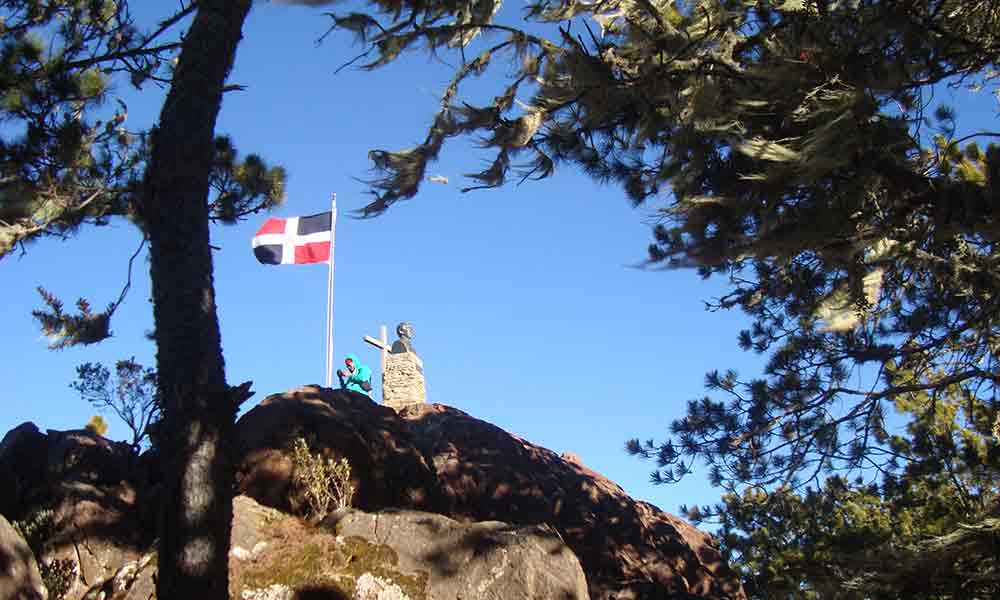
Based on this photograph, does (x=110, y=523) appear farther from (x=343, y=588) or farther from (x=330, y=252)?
(x=330, y=252)

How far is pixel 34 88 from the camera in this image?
21.4ft

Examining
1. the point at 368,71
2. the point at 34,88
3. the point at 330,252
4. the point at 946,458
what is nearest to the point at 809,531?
the point at 946,458

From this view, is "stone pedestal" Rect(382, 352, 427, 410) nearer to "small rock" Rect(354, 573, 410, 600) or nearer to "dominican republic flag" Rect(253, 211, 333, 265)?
"dominican republic flag" Rect(253, 211, 333, 265)

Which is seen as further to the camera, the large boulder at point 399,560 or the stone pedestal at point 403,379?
the stone pedestal at point 403,379

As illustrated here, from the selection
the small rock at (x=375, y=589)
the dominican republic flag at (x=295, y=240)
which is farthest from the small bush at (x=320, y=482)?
the dominican republic flag at (x=295, y=240)

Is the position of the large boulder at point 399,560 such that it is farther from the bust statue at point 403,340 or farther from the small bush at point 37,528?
the bust statue at point 403,340

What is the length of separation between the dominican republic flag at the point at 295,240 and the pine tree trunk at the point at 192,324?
737cm

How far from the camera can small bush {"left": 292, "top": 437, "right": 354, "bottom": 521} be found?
695cm

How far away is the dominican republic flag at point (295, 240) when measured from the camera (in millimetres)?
13164

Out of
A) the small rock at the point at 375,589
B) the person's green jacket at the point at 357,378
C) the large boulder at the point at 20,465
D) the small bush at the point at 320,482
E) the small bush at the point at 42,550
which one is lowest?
the small rock at the point at 375,589

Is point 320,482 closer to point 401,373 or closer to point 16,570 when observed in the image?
point 16,570

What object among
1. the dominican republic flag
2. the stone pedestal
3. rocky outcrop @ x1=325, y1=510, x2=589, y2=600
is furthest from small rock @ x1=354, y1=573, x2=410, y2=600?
the stone pedestal

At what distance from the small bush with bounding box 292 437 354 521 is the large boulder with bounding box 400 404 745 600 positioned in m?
1.44

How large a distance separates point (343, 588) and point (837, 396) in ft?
12.8
